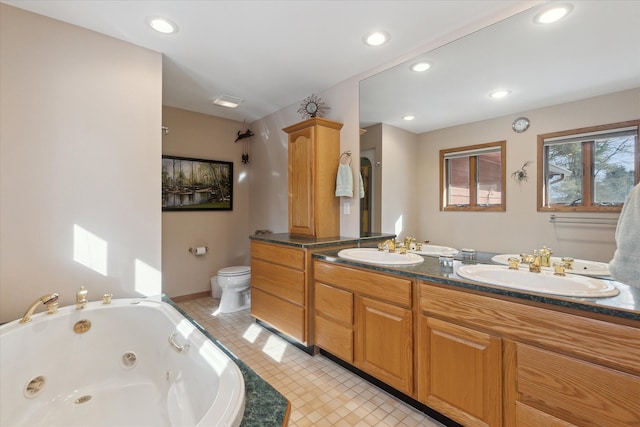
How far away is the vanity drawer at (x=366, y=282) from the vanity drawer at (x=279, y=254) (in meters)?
0.16

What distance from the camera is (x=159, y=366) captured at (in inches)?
68.4

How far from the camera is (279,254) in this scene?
2525 millimetres

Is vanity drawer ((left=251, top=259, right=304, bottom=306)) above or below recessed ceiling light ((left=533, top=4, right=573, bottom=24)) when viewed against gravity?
A: below

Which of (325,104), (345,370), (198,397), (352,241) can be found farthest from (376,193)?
(198,397)

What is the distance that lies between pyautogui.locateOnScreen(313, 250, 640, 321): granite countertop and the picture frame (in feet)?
8.59

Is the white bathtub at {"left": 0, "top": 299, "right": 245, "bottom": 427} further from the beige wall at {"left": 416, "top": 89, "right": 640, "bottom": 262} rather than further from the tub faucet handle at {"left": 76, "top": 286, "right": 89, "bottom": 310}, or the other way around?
the beige wall at {"left": 416, "top": 89, "right": 640, "bottom": 262}

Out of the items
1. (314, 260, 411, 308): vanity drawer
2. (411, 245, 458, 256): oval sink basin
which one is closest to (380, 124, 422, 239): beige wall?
(411, 245, 458, 256): oval sink basin

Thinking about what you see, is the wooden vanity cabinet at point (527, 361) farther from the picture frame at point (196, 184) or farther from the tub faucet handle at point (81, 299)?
the picture frame at point (196, 184)

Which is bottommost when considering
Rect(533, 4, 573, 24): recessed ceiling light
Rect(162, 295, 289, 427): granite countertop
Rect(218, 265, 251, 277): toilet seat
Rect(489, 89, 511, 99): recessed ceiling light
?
Rect(218, 265, 251, 277): toilet seat

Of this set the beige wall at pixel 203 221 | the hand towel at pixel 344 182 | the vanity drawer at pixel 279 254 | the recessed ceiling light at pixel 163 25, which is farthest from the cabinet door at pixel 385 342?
the beige wall at pixel 203 221

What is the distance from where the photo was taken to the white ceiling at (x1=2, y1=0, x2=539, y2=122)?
1710 mm

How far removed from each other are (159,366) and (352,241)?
165 cm

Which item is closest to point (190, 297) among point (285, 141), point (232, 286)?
point (232, 286)

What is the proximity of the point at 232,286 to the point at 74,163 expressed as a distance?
1856 millimetres
